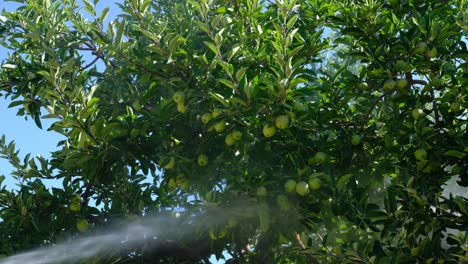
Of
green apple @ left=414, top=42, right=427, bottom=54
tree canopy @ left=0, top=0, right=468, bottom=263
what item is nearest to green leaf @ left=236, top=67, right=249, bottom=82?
tree canopy @ left=0, top=0, right=468, bottom=263

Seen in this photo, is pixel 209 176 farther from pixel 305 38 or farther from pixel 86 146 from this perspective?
Result: pixel 305 38

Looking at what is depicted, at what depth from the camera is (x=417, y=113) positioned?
3932 millimetres

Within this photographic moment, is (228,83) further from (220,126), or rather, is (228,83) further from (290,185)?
(290,185)

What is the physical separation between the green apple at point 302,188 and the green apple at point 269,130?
0.33 metres

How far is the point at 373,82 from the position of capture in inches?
170

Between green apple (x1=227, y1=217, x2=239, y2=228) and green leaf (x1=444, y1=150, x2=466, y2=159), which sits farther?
green apple (x1=227, y1=217, x2=239, y2=228)

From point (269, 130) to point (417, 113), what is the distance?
905mm

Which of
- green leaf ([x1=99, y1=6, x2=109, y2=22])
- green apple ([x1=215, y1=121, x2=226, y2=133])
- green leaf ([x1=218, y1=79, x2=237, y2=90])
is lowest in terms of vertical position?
green apple ([x1=215, y1=121, x2=226, y2=133])

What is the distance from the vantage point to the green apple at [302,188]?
3.71m

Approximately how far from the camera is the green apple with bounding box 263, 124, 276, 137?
3773 millimetres

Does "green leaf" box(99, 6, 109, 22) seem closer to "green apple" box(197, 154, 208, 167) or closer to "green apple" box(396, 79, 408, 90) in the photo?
"green apple" box(197, 154, 208, 167)

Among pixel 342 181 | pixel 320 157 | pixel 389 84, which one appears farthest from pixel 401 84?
pixel 342 181

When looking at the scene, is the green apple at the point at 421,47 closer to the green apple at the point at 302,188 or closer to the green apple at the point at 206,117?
the green apple at the point at 302,188

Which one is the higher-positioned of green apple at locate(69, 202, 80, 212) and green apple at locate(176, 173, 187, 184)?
green apple at locate(176, 173, 187, 184)
